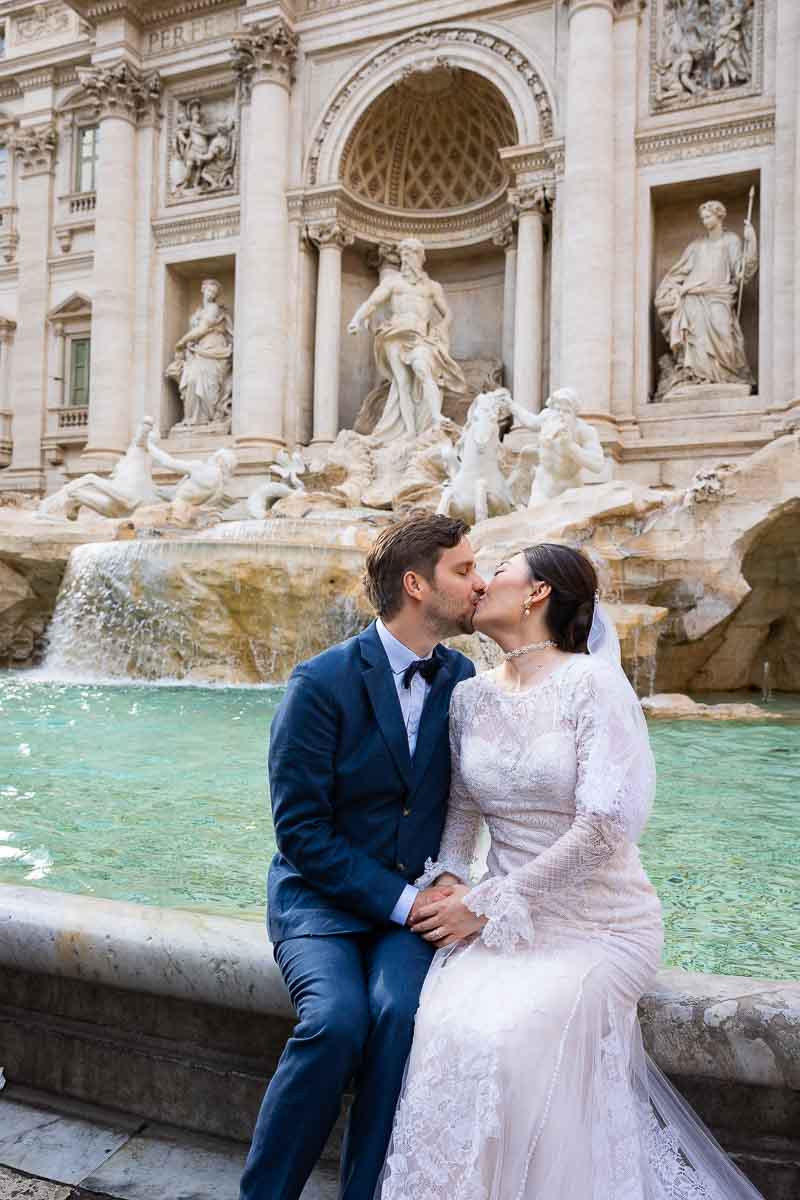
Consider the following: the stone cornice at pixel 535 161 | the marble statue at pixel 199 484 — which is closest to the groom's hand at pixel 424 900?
the marble statue at pixel 199 484

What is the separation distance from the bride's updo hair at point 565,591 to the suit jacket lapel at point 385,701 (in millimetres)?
317


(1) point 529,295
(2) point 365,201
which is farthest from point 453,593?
(2) point 365,201

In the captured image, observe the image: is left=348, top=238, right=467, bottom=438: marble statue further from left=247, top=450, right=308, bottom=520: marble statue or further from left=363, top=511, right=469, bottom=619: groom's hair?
left=363, top=511, right=469, bottom=619: groom's hair

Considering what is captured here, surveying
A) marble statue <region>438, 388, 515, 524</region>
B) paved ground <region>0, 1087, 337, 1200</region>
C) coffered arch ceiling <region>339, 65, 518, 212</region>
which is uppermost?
coffered arch ceiling <region>339, 65, 518, 212</region>

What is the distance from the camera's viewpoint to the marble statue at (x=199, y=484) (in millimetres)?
13922

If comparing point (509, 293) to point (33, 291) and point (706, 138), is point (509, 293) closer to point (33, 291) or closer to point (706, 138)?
point (706, 138)

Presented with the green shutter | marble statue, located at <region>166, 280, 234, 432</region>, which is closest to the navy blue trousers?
marble statue, located at <region>166, 280, 234, 432</region>

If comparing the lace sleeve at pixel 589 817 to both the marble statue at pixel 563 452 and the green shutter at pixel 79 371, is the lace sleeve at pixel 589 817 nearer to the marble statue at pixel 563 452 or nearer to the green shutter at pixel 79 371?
the marble statue at pixel 563 452

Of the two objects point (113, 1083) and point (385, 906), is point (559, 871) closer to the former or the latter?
point (385, 906)

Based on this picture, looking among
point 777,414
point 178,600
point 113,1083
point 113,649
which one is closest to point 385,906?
point 113,1083

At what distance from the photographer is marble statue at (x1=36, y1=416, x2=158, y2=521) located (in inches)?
572

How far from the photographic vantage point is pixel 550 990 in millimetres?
1621

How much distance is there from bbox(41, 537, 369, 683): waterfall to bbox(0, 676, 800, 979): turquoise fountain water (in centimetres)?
214

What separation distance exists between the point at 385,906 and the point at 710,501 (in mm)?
7273
